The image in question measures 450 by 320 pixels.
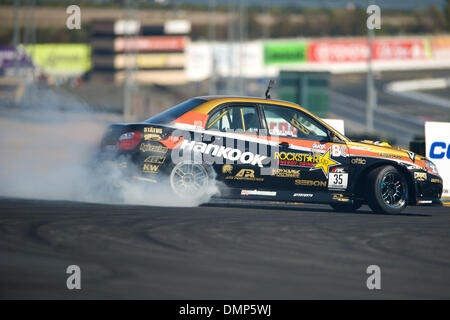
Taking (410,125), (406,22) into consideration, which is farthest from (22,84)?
(406,22)

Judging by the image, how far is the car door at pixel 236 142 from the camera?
438 inches

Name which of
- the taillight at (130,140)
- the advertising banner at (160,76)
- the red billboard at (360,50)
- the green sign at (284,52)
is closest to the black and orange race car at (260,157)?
the taillight at (130,140)

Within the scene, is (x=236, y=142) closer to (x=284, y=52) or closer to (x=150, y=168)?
(x=150, y=168)

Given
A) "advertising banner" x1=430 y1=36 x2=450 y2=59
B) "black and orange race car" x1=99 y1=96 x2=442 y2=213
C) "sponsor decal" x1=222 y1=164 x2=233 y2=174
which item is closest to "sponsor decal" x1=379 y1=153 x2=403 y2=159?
"black and orange race car" x1=99 y1=96 x2=442 y2=213

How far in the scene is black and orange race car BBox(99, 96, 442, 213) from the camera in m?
10.9

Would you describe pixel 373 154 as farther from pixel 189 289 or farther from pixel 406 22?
pixel 406 22

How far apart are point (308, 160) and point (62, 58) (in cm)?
11392

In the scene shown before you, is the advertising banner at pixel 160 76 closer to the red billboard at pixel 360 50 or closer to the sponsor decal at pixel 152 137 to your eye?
the red billboard at pixel 360 50

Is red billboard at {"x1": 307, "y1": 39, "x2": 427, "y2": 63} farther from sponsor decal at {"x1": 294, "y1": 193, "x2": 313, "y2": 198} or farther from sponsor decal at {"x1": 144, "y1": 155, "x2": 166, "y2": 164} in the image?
sponsor decal at {"x1": 144, "y1": 155, "x2": 166, "y2": 164}

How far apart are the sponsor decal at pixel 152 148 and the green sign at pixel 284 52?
3594 inches

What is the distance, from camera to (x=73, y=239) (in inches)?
311

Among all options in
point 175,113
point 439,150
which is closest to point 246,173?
point 175,113

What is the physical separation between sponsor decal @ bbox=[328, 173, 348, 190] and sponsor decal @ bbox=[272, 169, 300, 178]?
539 millimetres

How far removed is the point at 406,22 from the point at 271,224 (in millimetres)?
140815
